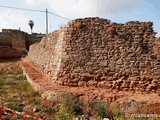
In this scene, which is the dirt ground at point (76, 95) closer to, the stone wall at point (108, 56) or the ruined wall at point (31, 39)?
the stone wall at point (108, 56)

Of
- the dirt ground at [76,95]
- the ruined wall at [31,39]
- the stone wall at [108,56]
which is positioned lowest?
the dirt ground at [76,95]

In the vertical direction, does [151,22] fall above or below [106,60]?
above

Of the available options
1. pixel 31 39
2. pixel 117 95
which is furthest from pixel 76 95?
pixel 31 39

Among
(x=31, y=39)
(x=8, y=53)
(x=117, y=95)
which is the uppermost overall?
(x=31, y=39)

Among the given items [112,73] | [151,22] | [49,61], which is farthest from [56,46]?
[151,22]

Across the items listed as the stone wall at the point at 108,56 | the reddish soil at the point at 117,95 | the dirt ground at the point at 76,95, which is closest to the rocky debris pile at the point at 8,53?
the dirt ground at the point at 76,95

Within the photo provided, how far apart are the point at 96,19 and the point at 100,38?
0.62m

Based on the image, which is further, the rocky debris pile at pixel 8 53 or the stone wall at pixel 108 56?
Answer: the rocky debris pile at pixel 8 53

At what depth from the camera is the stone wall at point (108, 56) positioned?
29.9 ft

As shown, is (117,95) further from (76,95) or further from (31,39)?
(31,39)

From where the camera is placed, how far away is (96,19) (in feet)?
31.8

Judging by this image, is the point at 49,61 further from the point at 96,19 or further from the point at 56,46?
the point at 96,19

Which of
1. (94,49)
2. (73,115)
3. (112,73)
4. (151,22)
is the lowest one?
(73,115)

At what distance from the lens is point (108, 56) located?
9398 millimetres
